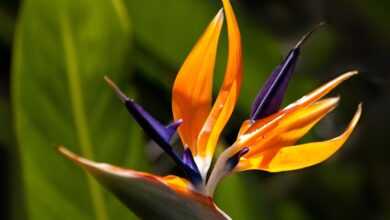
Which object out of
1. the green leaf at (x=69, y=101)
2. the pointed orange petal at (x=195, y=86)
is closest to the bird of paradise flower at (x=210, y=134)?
the pointed orange petal at (x=195, y=86)

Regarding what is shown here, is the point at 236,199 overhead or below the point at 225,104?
below

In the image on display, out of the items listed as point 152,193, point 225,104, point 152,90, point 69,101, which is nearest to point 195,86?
point 225,104

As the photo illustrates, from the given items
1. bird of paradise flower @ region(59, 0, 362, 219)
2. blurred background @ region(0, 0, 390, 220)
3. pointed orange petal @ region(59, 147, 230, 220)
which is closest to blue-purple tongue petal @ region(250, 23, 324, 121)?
bird of paradise flower @ region(59, 0, 362, 219)

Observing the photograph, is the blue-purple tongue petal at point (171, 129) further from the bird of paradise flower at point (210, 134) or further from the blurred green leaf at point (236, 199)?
the blurred green leaf at point (236, 199)

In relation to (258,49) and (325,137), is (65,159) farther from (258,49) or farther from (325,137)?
(325,137)

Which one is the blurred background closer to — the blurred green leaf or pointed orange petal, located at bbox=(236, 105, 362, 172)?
the blurred green leaf

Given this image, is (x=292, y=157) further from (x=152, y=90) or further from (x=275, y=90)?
(x=152, y=90)
